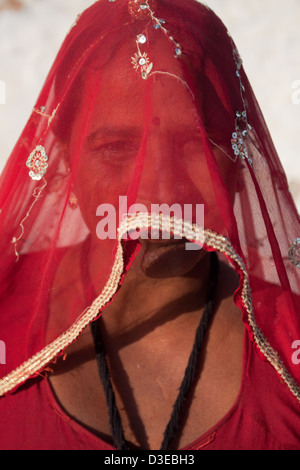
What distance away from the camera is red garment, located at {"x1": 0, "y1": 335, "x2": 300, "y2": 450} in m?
1.11

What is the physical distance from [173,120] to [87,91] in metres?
0.20

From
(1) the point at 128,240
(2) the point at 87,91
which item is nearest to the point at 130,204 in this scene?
(1) the point at 128,240

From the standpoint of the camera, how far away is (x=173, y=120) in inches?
40.1

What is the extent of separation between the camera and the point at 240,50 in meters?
2.79

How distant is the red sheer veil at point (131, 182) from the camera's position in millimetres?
1008

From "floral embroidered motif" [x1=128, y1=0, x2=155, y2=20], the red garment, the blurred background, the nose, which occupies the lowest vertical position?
the red garment

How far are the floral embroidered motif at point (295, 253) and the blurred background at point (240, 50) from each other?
1.71 meters

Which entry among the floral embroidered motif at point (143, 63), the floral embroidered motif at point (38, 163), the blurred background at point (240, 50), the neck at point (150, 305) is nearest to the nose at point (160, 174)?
the floral embroidered motif at point (143, 63)

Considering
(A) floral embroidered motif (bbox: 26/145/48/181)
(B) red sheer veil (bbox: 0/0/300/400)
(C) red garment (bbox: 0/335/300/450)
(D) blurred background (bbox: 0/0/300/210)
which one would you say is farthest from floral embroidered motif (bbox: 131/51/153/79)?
(D) blurred background (bbox: 0/0/300/210)

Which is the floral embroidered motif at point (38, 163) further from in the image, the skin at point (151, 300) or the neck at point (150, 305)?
the neck at point (150, 305)

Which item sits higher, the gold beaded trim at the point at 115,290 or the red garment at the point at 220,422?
the gold beaded trim at the point at 115,290

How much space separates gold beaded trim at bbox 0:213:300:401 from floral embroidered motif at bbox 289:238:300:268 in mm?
→ 182

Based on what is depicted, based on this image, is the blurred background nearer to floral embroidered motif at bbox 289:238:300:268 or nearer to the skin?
the skin

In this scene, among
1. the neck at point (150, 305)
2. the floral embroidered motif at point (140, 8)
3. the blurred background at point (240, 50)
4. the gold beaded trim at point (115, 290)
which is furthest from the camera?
the blurred background at point (240, 50)
